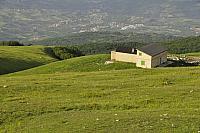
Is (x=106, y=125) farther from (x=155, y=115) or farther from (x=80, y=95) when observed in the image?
(x=80, y=95)

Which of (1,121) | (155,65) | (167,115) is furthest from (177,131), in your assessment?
(155,65)

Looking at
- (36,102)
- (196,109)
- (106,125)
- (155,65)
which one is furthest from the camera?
(155,65)

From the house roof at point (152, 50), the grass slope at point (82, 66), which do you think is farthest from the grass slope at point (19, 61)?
the house roof at point (152, 50)

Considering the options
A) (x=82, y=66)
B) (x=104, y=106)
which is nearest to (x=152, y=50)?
(x=82, y=66)

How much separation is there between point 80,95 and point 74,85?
249 inches

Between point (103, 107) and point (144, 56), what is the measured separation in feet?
187

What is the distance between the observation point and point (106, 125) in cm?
2448

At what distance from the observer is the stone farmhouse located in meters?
86.1

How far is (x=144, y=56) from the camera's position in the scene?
3408 inches

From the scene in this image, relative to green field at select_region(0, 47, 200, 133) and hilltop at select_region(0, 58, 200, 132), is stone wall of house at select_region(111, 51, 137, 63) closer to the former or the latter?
green field at select_region(0, 47, 200, 133)

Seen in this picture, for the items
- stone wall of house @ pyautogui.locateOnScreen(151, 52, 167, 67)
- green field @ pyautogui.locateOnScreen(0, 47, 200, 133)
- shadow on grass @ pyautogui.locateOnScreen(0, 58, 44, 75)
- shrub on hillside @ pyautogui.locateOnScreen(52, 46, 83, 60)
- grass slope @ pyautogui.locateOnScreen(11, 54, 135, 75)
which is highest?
green field @ pyautogui.locateOnScreen(0, 47, 200, 133)

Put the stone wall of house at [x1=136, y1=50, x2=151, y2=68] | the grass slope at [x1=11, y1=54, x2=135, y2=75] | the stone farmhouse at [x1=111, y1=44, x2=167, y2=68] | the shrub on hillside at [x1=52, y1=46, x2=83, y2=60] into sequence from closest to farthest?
1. the stone wall of house at [x1=136, y1=50, x2=151, y2=68]
2. the stone farmhouse at [x1=111, y1=44, x2=167, y2=68]
3. the grass slope at [x1=11, y1=54, x2=135, y2=75]
4. the shrub on hillside at [x1=52, y1=46, x2=83, y2=60]

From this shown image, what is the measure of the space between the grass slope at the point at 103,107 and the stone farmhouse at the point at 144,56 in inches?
1648

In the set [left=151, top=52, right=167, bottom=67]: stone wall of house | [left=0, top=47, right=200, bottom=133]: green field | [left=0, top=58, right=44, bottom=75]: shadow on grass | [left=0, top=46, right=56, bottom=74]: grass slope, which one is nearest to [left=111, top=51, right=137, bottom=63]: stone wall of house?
[left=151, top=52, right=167, bottom=67]: stone wall of house
